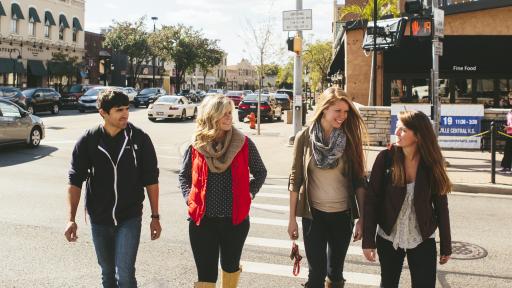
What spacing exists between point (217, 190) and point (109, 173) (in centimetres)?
81

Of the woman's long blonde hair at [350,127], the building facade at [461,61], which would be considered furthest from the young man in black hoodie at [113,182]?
the building facade at [461,61]

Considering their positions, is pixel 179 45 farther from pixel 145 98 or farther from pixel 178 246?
pixel 178 246

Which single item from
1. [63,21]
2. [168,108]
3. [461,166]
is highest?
[63,21]

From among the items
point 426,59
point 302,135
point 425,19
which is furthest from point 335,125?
point 426,59

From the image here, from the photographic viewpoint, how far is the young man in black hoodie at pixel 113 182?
3.73 meters

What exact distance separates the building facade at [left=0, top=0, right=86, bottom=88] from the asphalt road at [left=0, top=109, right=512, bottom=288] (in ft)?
122

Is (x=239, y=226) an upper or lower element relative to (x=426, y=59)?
lower

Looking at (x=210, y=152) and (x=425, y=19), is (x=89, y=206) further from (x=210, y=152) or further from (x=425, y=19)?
(x=425, y=19)

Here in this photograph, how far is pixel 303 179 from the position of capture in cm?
405

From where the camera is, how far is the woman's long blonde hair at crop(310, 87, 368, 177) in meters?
3.93

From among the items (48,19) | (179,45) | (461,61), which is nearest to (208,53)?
(179,45)

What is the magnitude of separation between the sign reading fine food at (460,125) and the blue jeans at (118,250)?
530 inches

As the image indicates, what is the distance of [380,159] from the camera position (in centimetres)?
362

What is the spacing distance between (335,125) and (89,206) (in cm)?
194
